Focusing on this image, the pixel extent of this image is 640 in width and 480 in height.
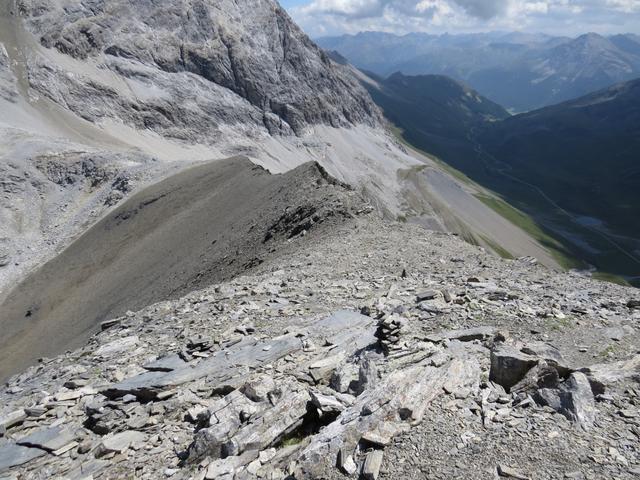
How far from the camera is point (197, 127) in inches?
5753

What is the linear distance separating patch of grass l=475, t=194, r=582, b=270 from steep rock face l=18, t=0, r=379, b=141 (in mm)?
81262

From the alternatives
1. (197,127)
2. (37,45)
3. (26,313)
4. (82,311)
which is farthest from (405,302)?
(37,45)

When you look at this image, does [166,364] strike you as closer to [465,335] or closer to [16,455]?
[16,455]

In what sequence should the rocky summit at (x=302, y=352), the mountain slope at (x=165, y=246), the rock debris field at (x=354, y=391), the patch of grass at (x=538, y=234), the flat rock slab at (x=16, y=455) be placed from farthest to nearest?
1. the patch of grass at (x=538, y=234)
2. the mountain slope at (x=165, y=246)
3. the flat rock slab at (x=16, y=455)
4. the rocky summit at (x=302, y=352)
5. the rock debris field at (x=354, y=391)

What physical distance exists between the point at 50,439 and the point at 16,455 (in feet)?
2.41

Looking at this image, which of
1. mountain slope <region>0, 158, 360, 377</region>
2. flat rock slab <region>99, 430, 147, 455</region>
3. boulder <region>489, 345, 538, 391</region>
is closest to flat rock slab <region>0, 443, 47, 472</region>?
flat rock slab <region>99, 430, 147, 455</region>

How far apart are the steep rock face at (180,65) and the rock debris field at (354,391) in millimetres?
123306

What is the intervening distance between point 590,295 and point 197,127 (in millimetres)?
141476

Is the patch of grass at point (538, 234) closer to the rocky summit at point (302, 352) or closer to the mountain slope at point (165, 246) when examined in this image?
the mountain slope at point (165, 246)

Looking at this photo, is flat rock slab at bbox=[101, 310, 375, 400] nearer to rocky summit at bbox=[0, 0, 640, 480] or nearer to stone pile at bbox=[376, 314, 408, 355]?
rocky summit at bbox=[0, 0, 640, 480]

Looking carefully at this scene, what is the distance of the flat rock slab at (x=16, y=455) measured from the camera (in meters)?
11.1

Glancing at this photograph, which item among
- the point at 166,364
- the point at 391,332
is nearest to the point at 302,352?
the point at 391,332

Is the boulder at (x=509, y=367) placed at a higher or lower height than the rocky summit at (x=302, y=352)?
higher

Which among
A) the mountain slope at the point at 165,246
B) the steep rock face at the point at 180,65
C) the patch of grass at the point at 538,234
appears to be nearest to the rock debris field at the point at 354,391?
the mountain slope at the point at 165,246
